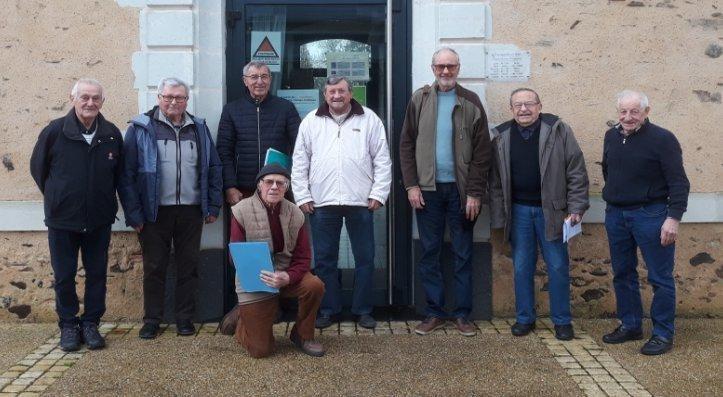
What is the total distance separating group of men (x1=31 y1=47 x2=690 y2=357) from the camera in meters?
5.11

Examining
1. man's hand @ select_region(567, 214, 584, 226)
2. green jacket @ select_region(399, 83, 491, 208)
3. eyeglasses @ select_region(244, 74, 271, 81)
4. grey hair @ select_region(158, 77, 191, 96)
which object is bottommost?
man's hand @ select_region(567, 214, 584, 226)

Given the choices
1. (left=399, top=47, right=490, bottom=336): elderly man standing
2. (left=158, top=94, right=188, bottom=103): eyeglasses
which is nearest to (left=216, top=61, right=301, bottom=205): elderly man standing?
(left=158, top=94, right=188, bottom=103): eyeglasses

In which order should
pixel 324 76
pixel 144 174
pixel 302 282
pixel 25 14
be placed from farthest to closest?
1. pixel 324 76
2. pixel 25 14
3. pixel 144 174
4. pixel 302 282

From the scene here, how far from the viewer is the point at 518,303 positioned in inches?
224

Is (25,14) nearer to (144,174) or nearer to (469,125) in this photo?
(144,174)

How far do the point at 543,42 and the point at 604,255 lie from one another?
168 centimetres

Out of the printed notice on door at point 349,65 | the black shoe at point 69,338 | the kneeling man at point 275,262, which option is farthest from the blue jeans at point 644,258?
the black shoe at point 69,338

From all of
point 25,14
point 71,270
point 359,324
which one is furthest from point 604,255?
point 25,14

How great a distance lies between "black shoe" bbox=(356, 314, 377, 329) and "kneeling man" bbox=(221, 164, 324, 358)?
740 mm

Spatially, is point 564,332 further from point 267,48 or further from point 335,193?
point 267,48

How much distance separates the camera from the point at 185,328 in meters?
5.69

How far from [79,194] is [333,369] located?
1.98 metres

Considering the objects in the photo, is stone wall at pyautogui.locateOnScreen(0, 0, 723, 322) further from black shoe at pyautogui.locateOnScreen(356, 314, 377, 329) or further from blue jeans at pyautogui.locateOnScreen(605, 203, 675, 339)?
black shoe at pyautogui.locateOnScreen(356, 314, 377, 329)

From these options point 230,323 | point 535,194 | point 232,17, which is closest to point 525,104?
point 535,194
